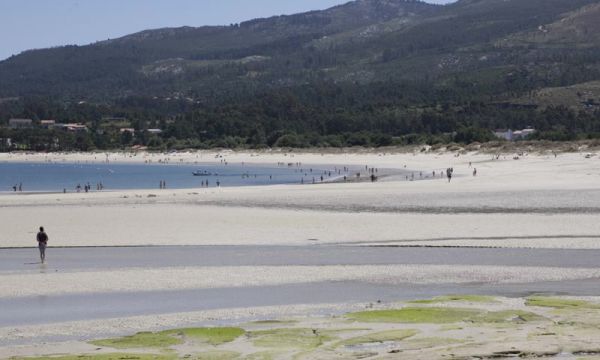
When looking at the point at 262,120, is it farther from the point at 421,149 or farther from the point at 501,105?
the point at 421,149

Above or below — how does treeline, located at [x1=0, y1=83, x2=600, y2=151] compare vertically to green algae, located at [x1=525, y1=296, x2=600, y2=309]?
above

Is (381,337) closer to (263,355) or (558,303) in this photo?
(263,355)

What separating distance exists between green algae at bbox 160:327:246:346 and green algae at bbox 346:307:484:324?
7.62 ft

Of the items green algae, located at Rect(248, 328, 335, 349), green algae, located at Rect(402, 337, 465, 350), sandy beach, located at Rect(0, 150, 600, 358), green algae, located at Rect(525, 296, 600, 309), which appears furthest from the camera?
sandy beach, located at Rect(0, 150, 600, 358)

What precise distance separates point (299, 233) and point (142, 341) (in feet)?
56.6

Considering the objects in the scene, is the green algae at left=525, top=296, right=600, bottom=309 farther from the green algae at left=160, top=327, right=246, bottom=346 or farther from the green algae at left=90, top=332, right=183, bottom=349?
the green algae at left=90, top=332, right=183, bottom=349

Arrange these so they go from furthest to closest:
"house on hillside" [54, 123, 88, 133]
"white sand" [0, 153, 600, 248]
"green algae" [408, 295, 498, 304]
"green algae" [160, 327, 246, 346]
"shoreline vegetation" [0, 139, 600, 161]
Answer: "house on hillside" [54, 123, 88, 133]
"shoreline vegetation" [0, 139, 600, 161]
"white sand" [0, 153, 600, 248]
"green algae" [408, 295, 498, 304]
"green algae" [160, 327, 246, 346]

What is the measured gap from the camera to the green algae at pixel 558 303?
1845 cm

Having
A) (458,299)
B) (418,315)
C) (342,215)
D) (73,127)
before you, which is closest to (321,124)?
(73,127)

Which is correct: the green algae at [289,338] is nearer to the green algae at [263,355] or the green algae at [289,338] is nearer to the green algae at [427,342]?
the green algae at [263,355]

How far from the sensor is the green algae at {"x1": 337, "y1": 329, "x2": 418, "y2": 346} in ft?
51.8

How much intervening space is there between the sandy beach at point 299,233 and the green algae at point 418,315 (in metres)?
1.17

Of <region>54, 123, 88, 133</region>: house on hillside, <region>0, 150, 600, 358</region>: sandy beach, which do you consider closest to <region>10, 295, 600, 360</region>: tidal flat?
<region>0, 150, 600, 358</region>: sandy beach

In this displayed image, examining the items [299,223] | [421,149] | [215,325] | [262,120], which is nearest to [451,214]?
[299,223]
